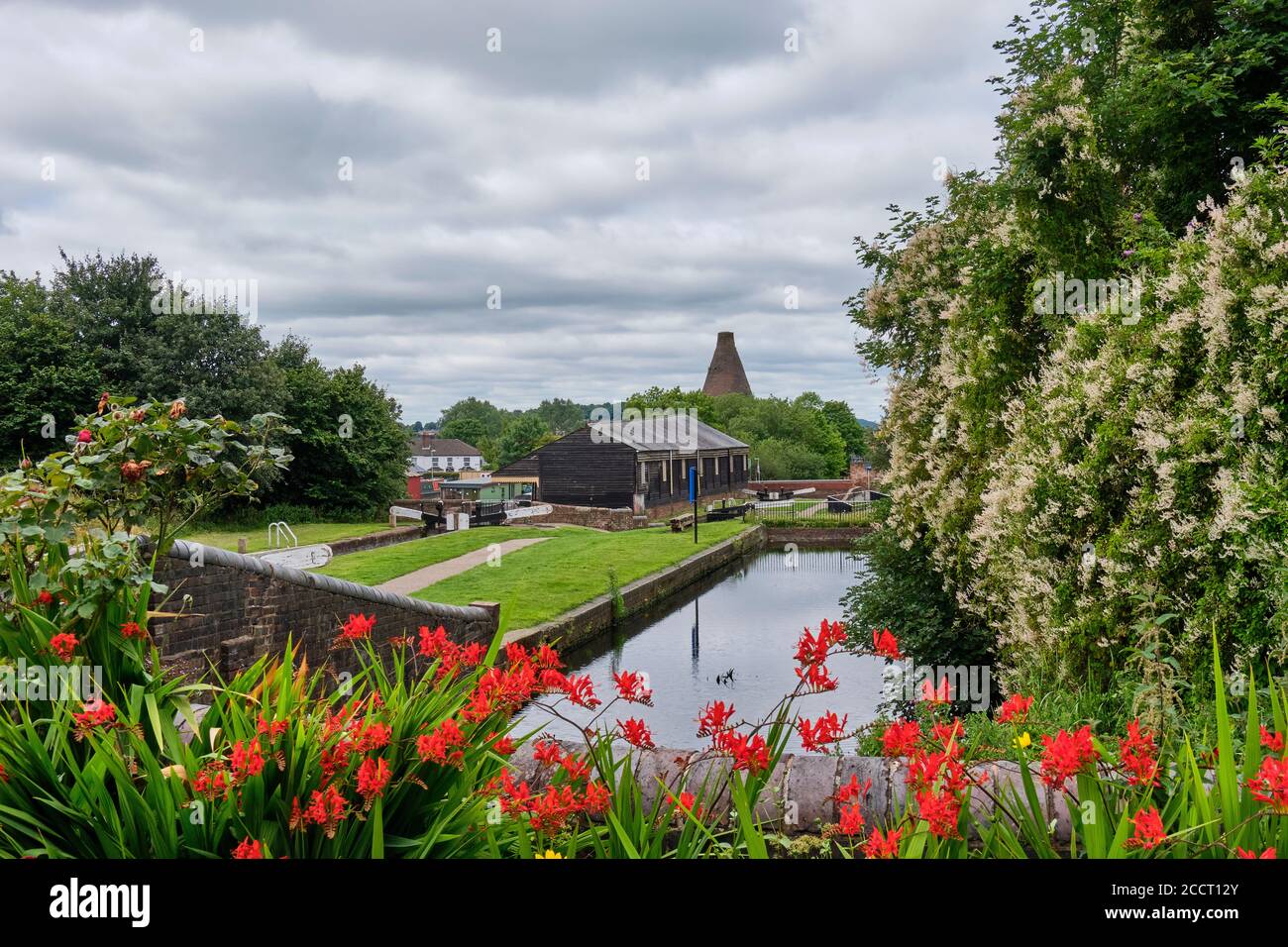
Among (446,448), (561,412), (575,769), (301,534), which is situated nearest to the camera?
(575,769)

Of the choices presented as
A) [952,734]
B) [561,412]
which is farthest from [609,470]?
[561,412]

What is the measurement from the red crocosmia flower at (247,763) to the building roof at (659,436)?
1527 inches

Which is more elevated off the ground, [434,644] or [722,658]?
[434,644]

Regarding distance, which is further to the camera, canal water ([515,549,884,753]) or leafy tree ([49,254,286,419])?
leafy tree ([49,254,286,419])

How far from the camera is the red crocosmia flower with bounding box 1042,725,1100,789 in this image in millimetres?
1991

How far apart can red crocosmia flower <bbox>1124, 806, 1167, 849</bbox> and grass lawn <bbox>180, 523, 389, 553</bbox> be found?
26.1m

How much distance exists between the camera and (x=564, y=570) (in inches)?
863

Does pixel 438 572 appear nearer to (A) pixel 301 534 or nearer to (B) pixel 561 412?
(A) pixel 301 534

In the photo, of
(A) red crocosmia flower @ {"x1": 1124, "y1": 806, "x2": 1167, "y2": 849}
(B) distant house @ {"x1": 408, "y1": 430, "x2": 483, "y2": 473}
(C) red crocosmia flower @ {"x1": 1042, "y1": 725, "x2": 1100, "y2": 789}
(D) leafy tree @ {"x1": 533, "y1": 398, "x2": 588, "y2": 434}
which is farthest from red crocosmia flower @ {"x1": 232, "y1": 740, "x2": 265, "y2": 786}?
(D) leafy tree @ {"x1": 533, "y1": 398, "x2": 588, "y2": 434}

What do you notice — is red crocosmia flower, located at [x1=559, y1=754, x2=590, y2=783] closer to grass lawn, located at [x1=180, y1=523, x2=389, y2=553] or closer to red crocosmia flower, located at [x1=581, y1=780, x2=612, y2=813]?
red crocosmia flower, located at [x1=581, y1=780, x2=612, y2=813]

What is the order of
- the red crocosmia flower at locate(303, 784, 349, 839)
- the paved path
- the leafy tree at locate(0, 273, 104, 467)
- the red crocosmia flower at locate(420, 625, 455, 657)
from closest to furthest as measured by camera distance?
the red crocosmia flower at locate(303, 784, 349, 839) < the red crocosmia flower at locate(420, 625, 455, 657) < the paved path < the leafy tree at locate(0, 273, 104, 467)

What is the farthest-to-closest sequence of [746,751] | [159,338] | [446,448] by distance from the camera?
[446,448] → [159,338] → [746,751]

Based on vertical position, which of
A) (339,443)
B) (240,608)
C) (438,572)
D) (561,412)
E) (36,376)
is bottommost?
(438,572)

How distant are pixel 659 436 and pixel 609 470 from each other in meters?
3.78
